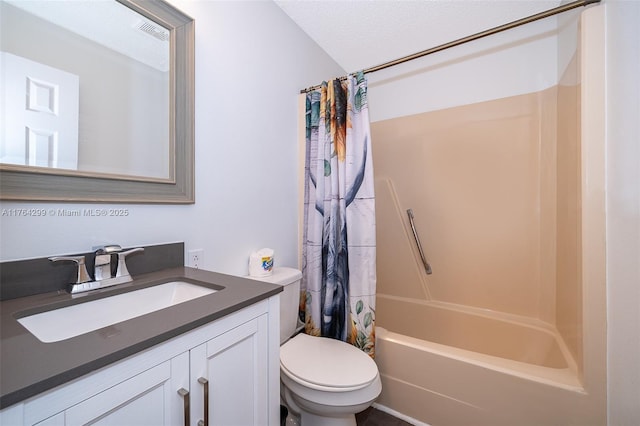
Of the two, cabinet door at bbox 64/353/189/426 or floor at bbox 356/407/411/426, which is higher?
cabinet door at bbox 64/353/189/426

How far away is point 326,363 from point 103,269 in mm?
986

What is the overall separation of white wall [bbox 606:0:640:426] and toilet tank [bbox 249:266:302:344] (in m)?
1.38

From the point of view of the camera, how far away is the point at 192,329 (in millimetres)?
619

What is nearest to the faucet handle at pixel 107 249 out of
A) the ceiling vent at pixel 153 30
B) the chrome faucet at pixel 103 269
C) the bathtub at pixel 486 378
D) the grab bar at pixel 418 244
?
the chrome faucet at pixel 103 269

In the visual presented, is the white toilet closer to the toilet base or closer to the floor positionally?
the toilet base

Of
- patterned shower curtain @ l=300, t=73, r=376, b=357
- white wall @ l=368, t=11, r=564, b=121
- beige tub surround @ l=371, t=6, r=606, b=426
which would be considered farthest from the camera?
white wall @ l=368, t=11, r=564, b=121

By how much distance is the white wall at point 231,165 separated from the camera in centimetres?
85

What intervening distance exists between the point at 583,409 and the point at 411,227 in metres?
1.40

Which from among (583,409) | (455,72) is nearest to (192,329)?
(583,409)

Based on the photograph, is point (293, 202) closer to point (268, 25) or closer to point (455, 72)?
point (268, 25)

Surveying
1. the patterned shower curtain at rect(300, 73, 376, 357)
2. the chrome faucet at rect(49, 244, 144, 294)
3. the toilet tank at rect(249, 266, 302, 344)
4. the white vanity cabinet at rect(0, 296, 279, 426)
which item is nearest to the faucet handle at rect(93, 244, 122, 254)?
the chrome faucet at rect(49, 244, 144, 294)

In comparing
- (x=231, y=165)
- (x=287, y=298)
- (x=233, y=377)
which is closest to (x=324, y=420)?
(x=287, y=298)

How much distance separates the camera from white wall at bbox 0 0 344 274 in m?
0.85

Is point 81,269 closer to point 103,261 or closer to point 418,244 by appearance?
point 103,261
